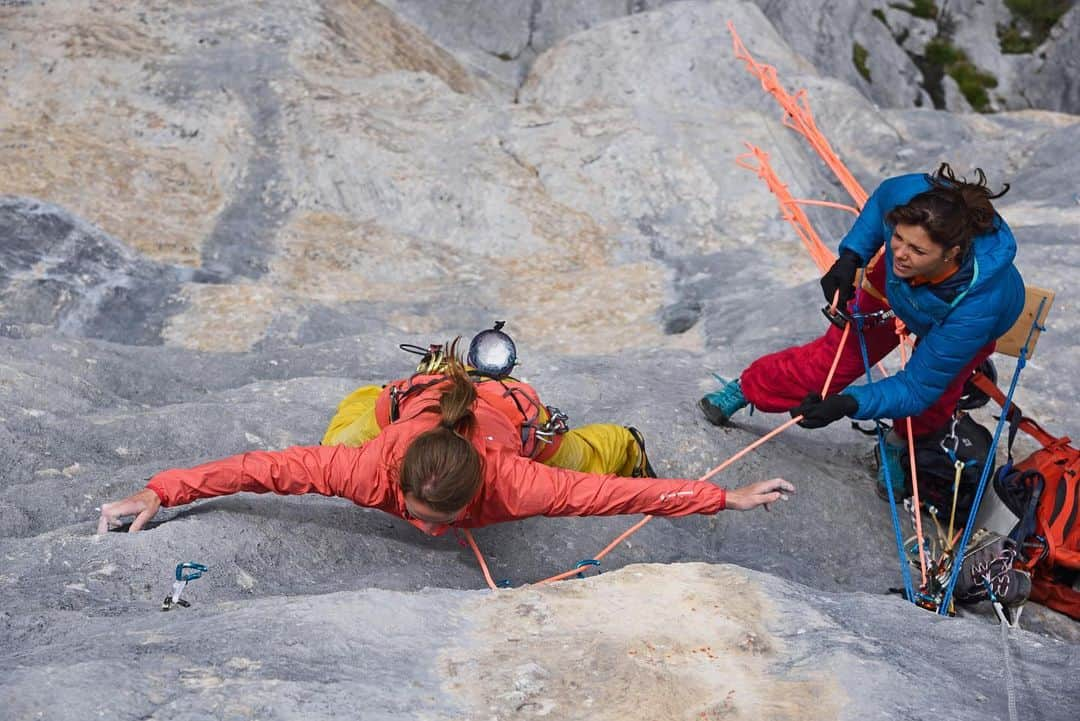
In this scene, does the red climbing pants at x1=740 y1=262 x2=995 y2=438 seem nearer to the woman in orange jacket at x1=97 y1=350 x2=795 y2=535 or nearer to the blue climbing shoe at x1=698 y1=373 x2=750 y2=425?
the blue climbing shoe at x1=698 y1=373 x2=750 y2=425

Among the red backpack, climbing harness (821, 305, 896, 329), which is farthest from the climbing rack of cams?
climbing harness (821, 305, 896, 329)

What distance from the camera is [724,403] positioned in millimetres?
6277

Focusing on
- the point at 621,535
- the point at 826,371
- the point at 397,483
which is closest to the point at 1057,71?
the point at 826,371

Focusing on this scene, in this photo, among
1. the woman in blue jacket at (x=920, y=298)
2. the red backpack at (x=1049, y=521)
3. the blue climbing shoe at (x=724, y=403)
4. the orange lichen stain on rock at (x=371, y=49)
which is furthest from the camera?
the orange lichen stain on rock at (x=371, y=49)

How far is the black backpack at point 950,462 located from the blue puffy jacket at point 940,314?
73 cm

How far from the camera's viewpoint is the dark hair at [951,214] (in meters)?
4.52

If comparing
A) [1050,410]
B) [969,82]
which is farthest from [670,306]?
[969,82]

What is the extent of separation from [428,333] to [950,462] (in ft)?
15.7

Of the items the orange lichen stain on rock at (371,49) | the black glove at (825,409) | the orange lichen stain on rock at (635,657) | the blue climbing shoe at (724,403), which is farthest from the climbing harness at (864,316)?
the orange lichen stain on rock at (371,49)

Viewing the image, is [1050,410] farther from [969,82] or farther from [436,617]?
[969,82]

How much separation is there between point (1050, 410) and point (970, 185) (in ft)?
10.4

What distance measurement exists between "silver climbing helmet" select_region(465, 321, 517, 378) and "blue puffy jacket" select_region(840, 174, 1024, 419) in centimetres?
173

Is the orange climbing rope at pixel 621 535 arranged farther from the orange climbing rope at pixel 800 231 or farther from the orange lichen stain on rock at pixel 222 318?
the orange lichen stain on rock at pixel 222 318

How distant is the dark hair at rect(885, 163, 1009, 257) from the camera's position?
4516 millimetres
